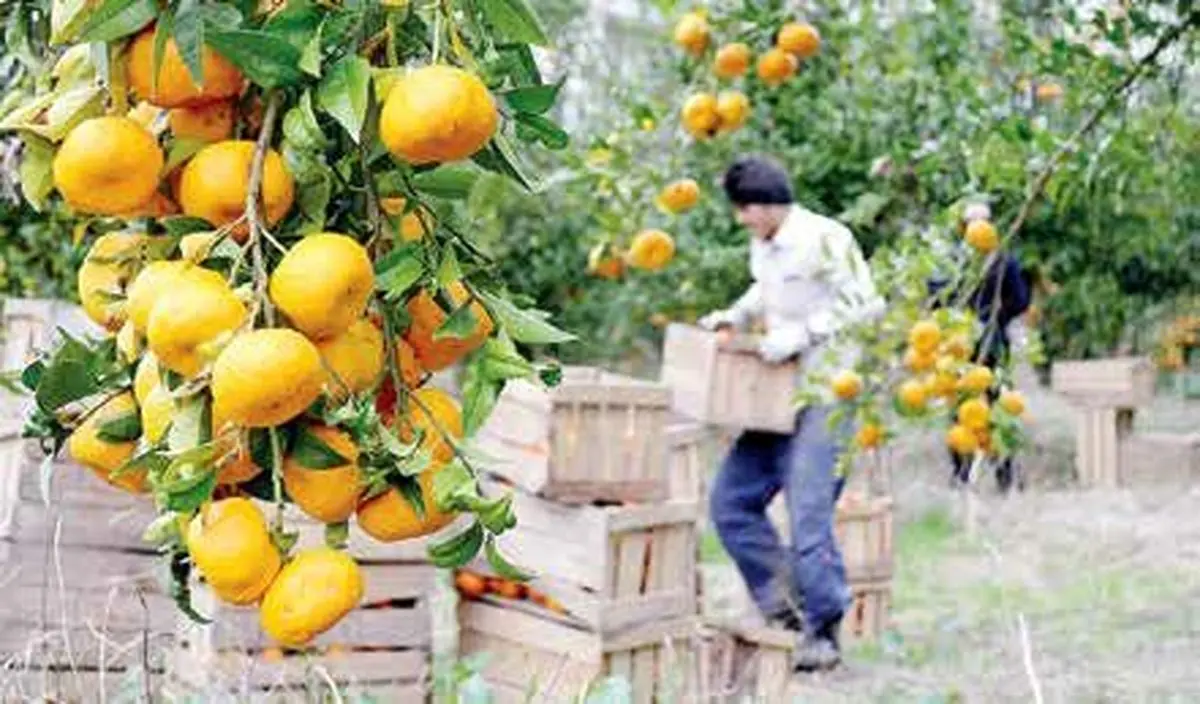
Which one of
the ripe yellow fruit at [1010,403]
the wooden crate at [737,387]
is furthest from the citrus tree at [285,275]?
the wooden crate at [737,387]

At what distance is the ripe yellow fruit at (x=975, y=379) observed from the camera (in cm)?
380

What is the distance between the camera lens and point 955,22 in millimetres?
7426

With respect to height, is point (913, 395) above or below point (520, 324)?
below

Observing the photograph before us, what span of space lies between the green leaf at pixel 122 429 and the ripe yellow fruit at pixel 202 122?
0.18m

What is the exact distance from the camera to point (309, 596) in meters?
1.02

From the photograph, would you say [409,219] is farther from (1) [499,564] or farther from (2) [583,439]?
(2) [583,439]

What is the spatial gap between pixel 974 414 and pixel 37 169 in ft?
10.3

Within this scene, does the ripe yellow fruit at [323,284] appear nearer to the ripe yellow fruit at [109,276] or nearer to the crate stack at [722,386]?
the ripe yellow fruit at [109,276]

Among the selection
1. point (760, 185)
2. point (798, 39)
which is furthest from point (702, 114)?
point (760, 185)

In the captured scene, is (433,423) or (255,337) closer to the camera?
(255,337)

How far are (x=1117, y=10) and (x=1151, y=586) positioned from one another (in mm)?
3079

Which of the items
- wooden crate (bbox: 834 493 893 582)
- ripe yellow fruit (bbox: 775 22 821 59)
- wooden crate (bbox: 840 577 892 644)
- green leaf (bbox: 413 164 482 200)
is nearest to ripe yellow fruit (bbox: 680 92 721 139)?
ripe yellow fruit (bbox: 775 22 821 59)

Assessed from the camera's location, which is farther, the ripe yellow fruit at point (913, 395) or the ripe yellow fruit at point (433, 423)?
the ripe yellow fruit at point (913, 395)

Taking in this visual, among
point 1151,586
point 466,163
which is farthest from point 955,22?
point 466,163
